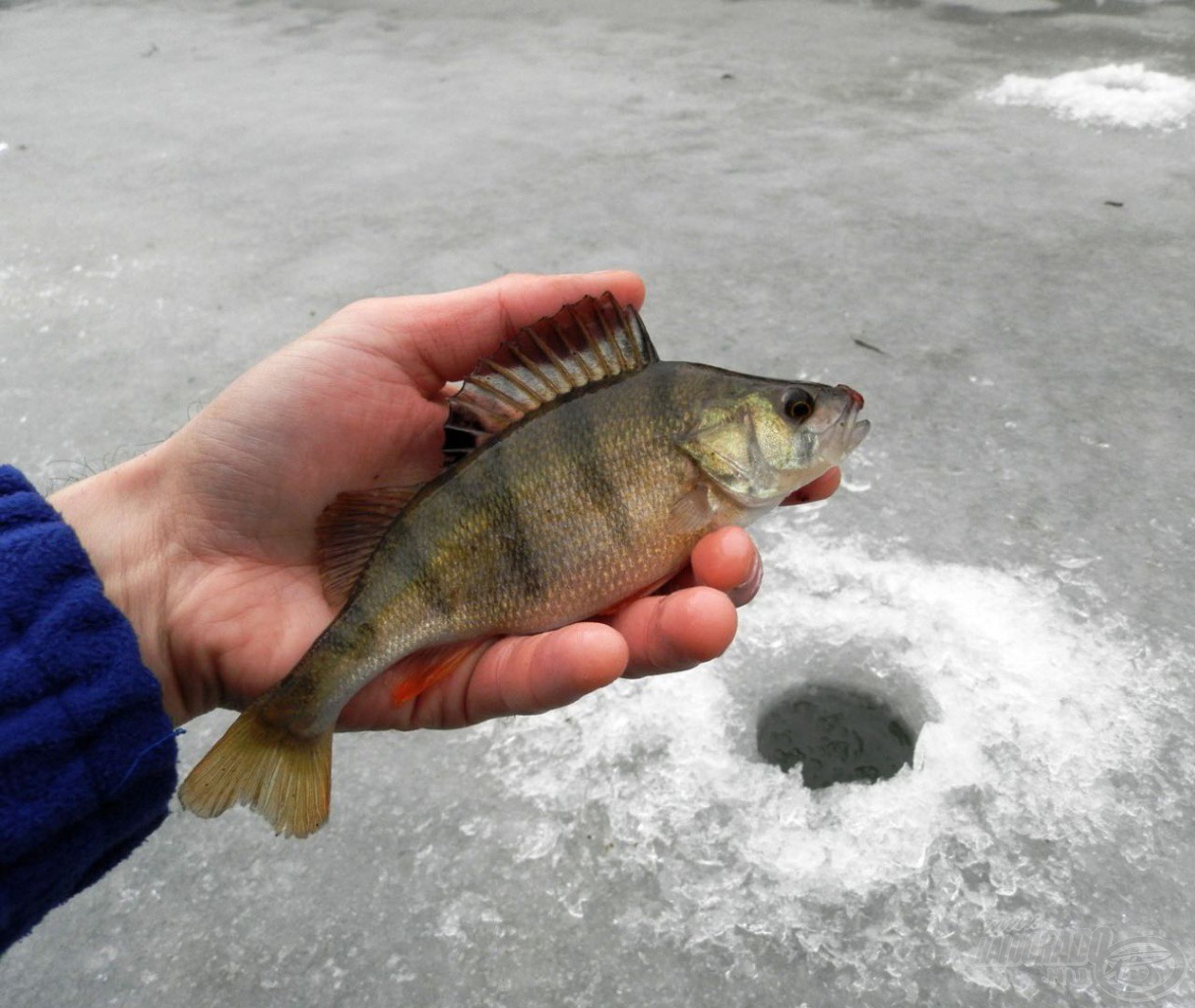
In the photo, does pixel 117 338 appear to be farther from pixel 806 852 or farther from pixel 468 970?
pixel 806 852

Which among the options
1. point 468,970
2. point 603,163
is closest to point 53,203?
point 603,163

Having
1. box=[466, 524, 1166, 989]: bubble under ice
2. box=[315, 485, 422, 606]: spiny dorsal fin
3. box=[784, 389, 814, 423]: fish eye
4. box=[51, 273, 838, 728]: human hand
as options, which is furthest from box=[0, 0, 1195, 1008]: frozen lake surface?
box=[784, 389, 814, 423]: fish eye

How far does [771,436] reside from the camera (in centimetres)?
147

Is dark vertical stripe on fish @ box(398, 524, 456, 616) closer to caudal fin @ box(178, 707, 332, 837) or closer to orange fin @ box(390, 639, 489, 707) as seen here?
orange fin @ box(390, 639, 489, 707)

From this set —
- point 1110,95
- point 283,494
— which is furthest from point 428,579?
point 1110,95

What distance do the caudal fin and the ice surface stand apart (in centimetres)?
445

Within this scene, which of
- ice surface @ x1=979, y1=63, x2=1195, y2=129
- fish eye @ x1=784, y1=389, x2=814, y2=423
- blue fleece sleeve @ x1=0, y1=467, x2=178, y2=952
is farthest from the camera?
ice surface @ x1=979, y1=63, x2=1195, y2=129

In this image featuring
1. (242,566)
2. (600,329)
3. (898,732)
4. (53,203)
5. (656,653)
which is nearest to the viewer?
(656,653)

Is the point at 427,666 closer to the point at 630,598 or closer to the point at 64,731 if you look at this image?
the point at 630,598

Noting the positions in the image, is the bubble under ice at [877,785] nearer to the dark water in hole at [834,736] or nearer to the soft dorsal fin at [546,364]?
the dark water in hole at [834,736]

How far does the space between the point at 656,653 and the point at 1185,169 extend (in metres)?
3.68

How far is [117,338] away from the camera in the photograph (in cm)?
322

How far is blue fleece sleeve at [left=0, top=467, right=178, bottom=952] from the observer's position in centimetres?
124

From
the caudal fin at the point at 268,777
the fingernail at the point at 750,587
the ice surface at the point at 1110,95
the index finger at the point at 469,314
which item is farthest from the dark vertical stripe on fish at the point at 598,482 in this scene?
the ice surface at the point at 1110,95
